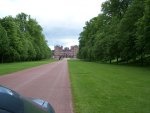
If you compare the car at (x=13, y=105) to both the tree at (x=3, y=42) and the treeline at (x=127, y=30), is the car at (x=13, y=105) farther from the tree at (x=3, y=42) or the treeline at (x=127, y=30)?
the tree at (x=3, y=42)

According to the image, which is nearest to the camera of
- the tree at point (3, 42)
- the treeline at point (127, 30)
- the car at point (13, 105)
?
the car at point (13, 105)

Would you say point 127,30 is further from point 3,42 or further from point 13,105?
point 13,105

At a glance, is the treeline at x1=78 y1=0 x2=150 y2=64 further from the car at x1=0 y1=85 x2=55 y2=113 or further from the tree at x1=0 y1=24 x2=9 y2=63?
the car at x1=0 y1=85 x2=55 y2=113

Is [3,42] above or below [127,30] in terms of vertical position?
below

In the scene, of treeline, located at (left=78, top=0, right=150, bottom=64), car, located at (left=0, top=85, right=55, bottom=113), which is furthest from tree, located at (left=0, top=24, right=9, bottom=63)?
car, located at (left=0, top=85, right=55, bottom=113)

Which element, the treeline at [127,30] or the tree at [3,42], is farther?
the tree at [3,42]

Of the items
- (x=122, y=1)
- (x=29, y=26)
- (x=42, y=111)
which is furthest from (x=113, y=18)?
(x=42, y=111)

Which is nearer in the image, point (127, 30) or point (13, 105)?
point (13, 105)

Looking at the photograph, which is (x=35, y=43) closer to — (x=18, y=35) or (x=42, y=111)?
(x=18, y=35)

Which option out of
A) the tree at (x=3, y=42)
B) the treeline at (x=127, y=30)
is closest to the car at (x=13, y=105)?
the treeline at (x=127, y=30)

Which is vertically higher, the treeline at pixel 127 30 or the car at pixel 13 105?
the treeline at pixel 127 30

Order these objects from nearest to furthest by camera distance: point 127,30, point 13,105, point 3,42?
point 13,105
point 127,30
point 3,42

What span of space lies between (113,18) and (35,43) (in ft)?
183

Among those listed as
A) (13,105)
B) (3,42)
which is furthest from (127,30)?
(13,105)
